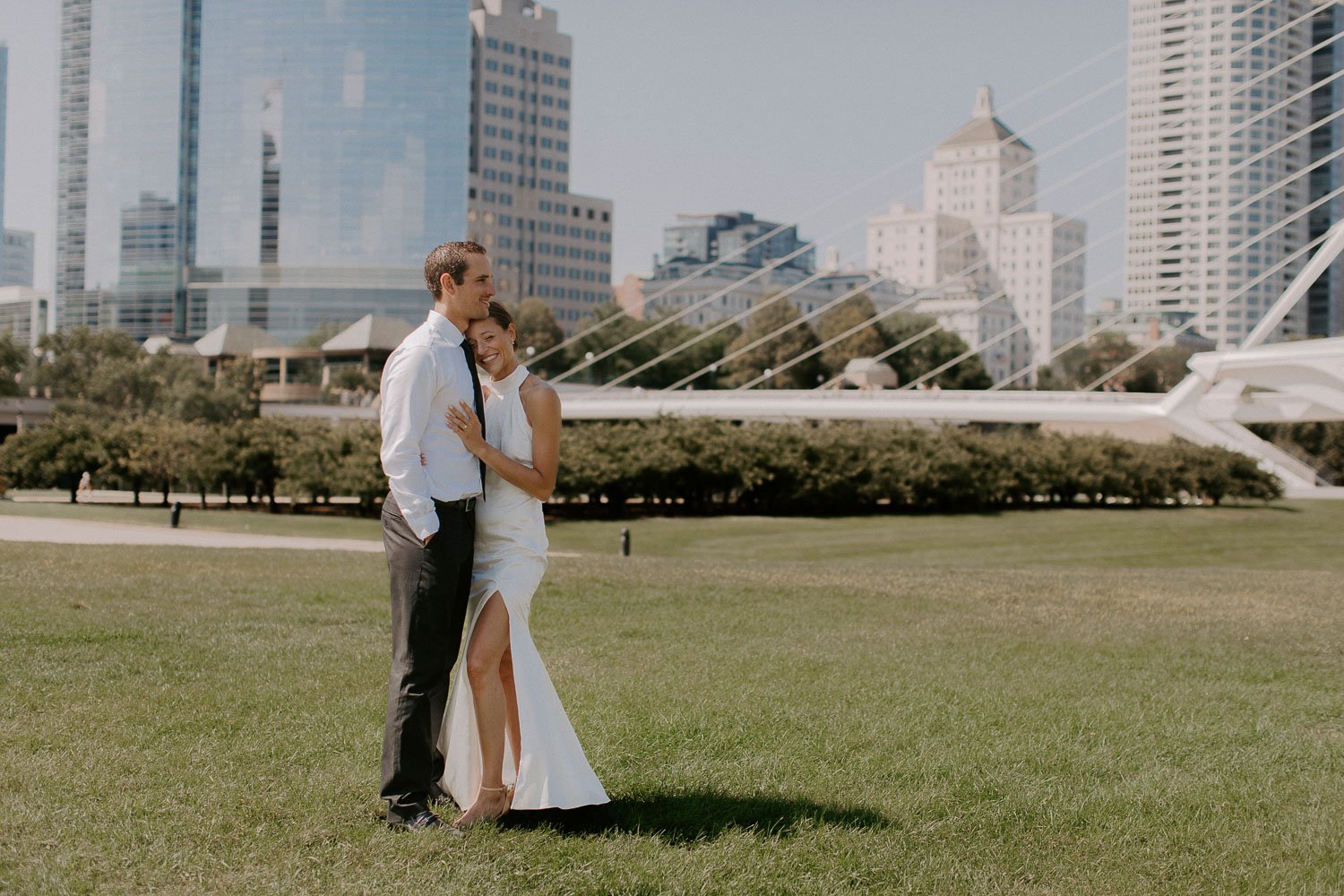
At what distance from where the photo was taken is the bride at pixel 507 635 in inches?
191

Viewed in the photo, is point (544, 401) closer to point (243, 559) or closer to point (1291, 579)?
point (243, 559)

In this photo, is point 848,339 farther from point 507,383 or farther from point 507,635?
point 507,635

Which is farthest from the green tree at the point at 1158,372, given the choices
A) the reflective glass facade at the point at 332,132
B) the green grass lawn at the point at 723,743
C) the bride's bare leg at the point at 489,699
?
the bride's bare leg at the point at 489,699

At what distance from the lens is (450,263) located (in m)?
4.99

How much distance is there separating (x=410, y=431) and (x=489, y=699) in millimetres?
1029

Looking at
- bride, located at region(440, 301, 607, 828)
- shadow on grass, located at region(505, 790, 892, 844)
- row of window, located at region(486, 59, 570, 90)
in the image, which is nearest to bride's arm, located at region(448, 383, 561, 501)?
bride, located at region(440, 301, 607, 828)

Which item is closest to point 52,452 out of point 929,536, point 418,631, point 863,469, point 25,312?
point 863,469

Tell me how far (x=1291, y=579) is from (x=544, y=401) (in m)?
13.4

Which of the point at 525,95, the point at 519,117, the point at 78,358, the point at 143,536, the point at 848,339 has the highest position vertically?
the point at 525,95

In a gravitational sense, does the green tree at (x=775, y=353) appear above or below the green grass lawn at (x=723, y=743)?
above

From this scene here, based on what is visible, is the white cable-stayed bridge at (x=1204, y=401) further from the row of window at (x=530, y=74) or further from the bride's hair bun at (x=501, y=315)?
the row of window at (x=530, y=74)

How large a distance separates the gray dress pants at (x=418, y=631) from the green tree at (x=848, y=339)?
94.4m

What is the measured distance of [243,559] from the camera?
1463 cm

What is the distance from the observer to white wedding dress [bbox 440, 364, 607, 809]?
4855mm
